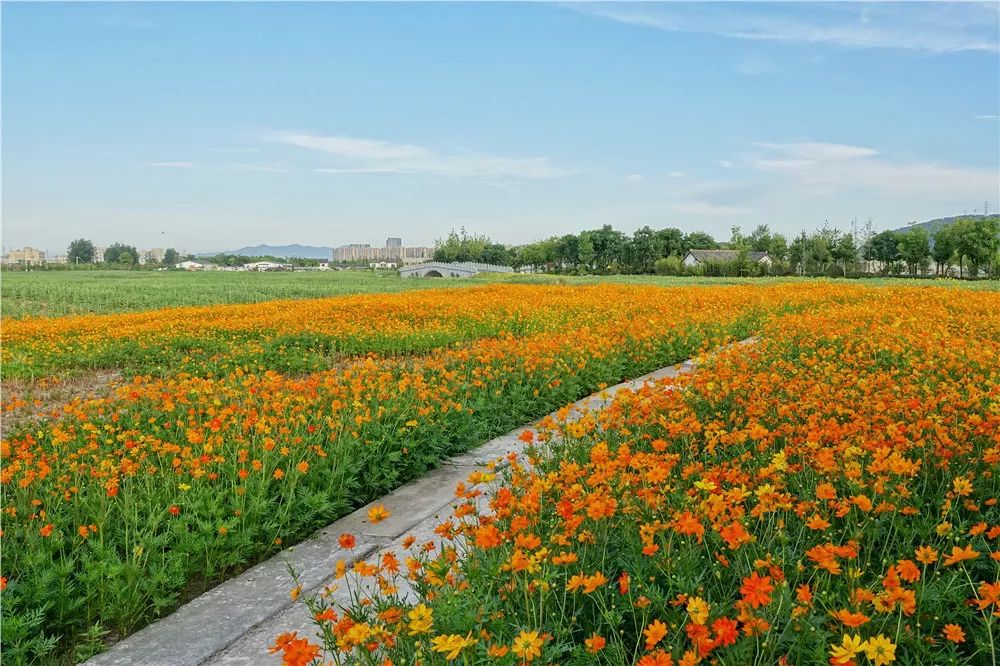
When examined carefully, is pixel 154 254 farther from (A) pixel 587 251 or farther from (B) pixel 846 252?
(B) pixel 846 252

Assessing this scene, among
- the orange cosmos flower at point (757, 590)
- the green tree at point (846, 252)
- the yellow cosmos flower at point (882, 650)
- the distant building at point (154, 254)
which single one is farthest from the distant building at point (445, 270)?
the distant building at point (154, 254)

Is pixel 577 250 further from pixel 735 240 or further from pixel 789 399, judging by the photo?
pixel 789 399

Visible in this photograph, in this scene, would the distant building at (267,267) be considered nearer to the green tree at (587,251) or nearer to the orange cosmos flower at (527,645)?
the green tree at (587,251)

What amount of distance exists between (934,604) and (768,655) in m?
0.65

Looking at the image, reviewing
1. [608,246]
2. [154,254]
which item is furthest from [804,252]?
[154,254]

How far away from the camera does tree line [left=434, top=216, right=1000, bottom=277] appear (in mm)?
66438

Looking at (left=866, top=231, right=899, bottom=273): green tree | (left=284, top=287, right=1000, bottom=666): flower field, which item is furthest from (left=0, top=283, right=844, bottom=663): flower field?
(left=866, top=231, right=899, bottom=273): green tree

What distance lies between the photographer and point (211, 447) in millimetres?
4324

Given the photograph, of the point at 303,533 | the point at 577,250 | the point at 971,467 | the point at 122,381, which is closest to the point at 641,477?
the point at 971,467

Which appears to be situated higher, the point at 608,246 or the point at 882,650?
the point at 608,246

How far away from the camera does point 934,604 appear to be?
2.41 metres

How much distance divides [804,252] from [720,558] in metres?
81.1

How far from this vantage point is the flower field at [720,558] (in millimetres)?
2082

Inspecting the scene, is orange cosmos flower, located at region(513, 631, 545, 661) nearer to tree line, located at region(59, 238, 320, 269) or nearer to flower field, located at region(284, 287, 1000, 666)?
flower field, located at region(284, 287, 1000, 666)
